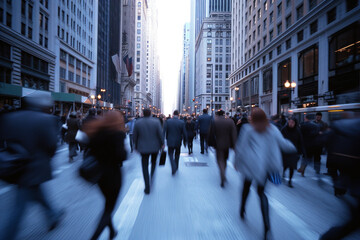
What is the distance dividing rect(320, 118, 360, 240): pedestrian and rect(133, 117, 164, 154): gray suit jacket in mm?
3549

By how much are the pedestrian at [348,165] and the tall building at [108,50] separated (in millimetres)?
50818

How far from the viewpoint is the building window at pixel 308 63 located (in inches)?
915

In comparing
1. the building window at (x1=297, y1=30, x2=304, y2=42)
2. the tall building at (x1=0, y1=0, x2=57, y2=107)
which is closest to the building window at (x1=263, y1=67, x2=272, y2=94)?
the building window at (x1=297, y1=30, x2=304, y2=42)

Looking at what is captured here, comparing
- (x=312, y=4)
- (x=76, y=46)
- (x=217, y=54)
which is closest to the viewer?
(x=312, y=4)

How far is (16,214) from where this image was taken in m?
2.70

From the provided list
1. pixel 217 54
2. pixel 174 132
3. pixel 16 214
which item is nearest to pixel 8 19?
pixel 174 132

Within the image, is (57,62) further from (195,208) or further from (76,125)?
(195,208)

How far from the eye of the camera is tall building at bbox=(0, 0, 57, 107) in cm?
2391

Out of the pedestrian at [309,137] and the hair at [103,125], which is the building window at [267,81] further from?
the hair at [103,125]

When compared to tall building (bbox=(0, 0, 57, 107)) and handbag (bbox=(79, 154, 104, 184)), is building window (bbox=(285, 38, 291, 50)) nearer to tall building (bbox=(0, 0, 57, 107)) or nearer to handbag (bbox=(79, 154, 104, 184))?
tall building (bbox=(0, 0, 57, 107))

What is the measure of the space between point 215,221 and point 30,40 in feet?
109

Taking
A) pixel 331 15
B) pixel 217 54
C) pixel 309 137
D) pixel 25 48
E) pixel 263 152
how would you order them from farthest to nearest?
pixel 217 54 → pixel 25 48 → pixel 331 15 → pixel 309 137 → pixel 263 152

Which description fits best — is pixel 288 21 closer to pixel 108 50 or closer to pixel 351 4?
pixel 351 4

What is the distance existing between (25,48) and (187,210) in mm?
31740
